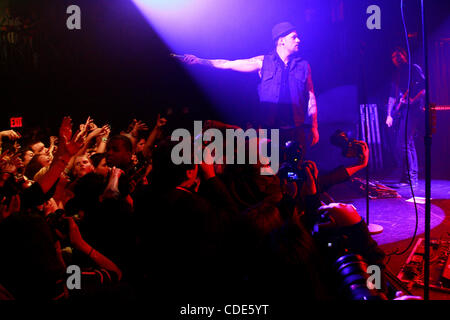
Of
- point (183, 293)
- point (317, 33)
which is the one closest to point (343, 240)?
point (183, 293)

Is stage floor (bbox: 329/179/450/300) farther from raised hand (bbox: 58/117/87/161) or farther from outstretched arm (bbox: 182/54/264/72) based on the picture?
raised hand (bbox: 58/117/87/161)

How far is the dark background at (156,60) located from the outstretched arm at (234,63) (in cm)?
6

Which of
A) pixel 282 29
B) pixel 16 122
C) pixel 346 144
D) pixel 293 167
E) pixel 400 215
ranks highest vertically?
pixel 282 29

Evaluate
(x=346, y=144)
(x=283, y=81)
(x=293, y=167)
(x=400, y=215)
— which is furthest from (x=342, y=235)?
(x=283, y=81)

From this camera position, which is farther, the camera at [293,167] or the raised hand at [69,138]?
the raised hand at [69,138]

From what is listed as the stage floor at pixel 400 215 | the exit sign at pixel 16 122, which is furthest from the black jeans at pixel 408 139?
the exit sign at pixel 16 122

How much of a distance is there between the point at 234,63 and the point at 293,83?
2.42 feet

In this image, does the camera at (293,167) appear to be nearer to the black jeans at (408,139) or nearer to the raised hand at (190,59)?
the raised hand at (190,59)

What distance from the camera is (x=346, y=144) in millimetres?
2805

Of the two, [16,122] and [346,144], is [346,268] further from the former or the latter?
[16,122]

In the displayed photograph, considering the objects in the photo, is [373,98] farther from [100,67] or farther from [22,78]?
[22,78]

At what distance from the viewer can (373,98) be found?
17.0 ft

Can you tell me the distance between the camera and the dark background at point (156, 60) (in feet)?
11.6

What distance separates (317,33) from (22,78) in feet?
11.1
